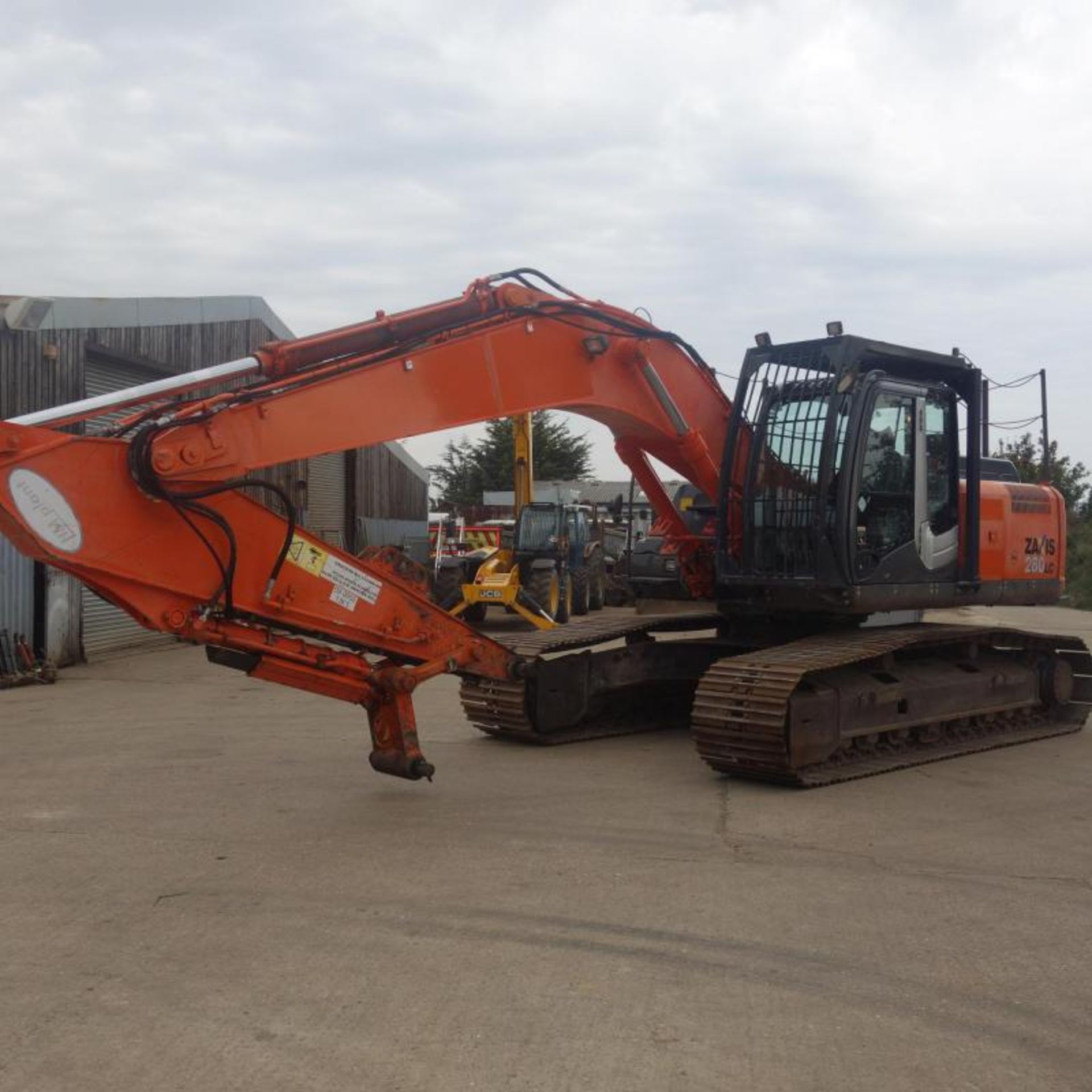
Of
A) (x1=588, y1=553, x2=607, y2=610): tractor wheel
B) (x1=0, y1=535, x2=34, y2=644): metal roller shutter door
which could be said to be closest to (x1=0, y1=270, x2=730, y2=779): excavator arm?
(x1=0, y1=535, x2=34, y2=644): metal roller shutter door

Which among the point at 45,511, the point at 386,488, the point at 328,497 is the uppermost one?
the point at 386,488

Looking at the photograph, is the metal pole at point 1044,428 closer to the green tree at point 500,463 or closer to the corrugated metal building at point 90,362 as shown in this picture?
the corrugated metal building at point 90,362

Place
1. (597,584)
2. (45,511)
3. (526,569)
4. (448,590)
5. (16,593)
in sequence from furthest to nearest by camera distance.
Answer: (597,584) → (448,590) → (526,569) → (16,593) → (45,511)

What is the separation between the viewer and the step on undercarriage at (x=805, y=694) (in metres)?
8.30

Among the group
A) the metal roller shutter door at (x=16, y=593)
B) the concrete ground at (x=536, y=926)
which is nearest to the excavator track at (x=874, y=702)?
the concrete ground at (x=536, y=926)

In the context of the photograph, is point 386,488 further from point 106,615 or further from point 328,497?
point 106,615

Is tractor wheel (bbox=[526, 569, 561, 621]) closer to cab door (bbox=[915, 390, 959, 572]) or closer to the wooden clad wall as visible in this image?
the wooden clad wall

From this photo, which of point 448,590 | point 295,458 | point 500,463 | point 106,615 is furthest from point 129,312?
point 500,463

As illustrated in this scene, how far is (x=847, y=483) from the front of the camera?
885 centimetres

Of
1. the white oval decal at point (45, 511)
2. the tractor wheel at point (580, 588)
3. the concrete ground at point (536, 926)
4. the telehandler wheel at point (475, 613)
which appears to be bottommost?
the concrete ground at point (536, 926)

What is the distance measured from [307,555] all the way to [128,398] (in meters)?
1.33

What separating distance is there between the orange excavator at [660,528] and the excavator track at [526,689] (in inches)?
1.2

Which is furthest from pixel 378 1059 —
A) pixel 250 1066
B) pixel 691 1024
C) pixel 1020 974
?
pixel 1020 974

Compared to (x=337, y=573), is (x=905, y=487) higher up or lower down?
higher up
